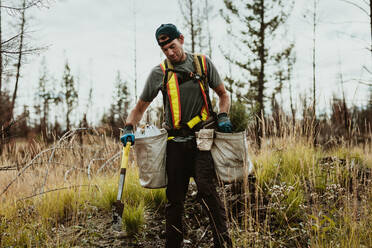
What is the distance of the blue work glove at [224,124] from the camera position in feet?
8.58

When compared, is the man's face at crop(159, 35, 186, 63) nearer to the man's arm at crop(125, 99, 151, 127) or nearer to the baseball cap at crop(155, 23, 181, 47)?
the baseball cap at crop(155, 23, 181, 47)

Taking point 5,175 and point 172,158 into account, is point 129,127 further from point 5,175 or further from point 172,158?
point 5,175

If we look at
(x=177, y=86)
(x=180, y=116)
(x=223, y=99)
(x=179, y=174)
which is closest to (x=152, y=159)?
(x=179, y=174)

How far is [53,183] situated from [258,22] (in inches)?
486

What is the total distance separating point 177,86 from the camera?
2.58 meters

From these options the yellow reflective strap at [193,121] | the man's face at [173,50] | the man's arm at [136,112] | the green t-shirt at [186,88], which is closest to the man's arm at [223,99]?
the green t-shirt at [186,88]

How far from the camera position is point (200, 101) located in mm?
2631

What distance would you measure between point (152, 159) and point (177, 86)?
31.0 inches

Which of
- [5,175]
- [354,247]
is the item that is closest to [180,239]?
[354,247]

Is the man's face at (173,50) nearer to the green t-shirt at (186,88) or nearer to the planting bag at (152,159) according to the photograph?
the green t-shirt at (186,88)

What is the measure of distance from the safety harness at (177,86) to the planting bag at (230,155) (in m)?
A: 0.27

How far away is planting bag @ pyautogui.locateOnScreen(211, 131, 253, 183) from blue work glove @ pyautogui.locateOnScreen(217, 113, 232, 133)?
0.09 metres

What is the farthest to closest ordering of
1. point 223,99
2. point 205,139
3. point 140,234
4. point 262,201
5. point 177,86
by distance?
point 140,234
point 223,99
point 262,201
point 177,86
point 205,139

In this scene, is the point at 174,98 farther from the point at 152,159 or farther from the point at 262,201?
the point at 262,201
